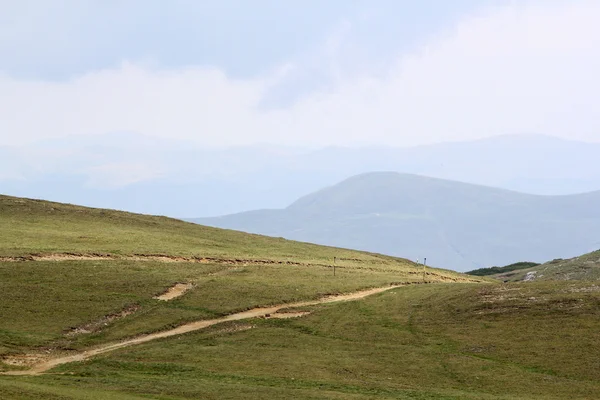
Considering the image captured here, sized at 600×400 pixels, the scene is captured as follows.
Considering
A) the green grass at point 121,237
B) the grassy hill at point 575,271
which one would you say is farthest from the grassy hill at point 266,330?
the grassy hill at point 575,271

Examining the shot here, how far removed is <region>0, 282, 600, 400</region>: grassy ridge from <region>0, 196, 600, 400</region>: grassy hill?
14cm

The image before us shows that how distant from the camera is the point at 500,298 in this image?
65.9 m

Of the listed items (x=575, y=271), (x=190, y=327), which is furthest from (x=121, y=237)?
(x=575, y=271)

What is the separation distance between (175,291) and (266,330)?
1376cm

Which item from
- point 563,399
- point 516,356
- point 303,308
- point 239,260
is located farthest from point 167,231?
point 563,399

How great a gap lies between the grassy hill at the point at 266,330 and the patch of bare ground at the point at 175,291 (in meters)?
0.51

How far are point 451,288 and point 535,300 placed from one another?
10600 mm

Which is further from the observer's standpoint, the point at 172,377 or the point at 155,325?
the point at 155,325

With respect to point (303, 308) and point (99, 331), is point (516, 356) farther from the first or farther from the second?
point (99, 331)

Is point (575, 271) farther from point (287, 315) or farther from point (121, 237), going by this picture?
point (121, 237)

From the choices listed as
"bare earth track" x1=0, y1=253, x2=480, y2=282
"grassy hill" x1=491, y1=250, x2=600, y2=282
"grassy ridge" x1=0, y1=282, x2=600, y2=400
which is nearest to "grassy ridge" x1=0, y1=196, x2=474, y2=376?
"bare earth track" x1=0, y1=253, x2=480, y2=282

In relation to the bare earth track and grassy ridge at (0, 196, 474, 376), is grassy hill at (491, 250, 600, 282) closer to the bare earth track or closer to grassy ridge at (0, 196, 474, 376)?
grassy ridge at (0, 196, 474, 376)

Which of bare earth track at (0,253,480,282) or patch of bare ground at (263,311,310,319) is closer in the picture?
patch of bare ground at (263,311,310,319)

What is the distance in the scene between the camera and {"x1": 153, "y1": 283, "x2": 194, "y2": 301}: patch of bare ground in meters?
69.5
